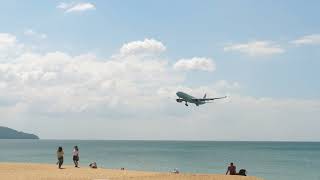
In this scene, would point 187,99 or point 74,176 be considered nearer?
point 74,176

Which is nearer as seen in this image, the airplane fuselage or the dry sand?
the dry sand

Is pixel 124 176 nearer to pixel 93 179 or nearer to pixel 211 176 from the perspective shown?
pixel 93 179

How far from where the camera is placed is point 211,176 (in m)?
35.6

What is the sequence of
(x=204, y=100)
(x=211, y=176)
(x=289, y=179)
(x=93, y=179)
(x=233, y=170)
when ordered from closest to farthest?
(x=93, y=179) → (x=211, y=176) → (x=233, y=170) → (x=204, y=100) → (x=289, y=179)

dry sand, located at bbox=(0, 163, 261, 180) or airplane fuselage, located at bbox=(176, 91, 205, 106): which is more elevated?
airplane fuselage, located at bbox=(176, 91, 205, 106)

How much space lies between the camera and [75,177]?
3244 centimetres

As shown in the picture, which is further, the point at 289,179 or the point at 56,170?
the point at 289,179

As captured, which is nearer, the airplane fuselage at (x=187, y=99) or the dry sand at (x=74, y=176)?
the dry sand at (x=74, y=176)

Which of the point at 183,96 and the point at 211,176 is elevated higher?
the point at 183,96

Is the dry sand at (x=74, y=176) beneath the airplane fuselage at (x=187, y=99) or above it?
beneath

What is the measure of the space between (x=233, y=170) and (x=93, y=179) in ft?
43.1

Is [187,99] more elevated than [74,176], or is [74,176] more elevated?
[187,99]

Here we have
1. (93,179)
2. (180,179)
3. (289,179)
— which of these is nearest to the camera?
(93,179)

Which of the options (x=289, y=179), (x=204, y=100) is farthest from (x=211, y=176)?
(x=289, y=179)
